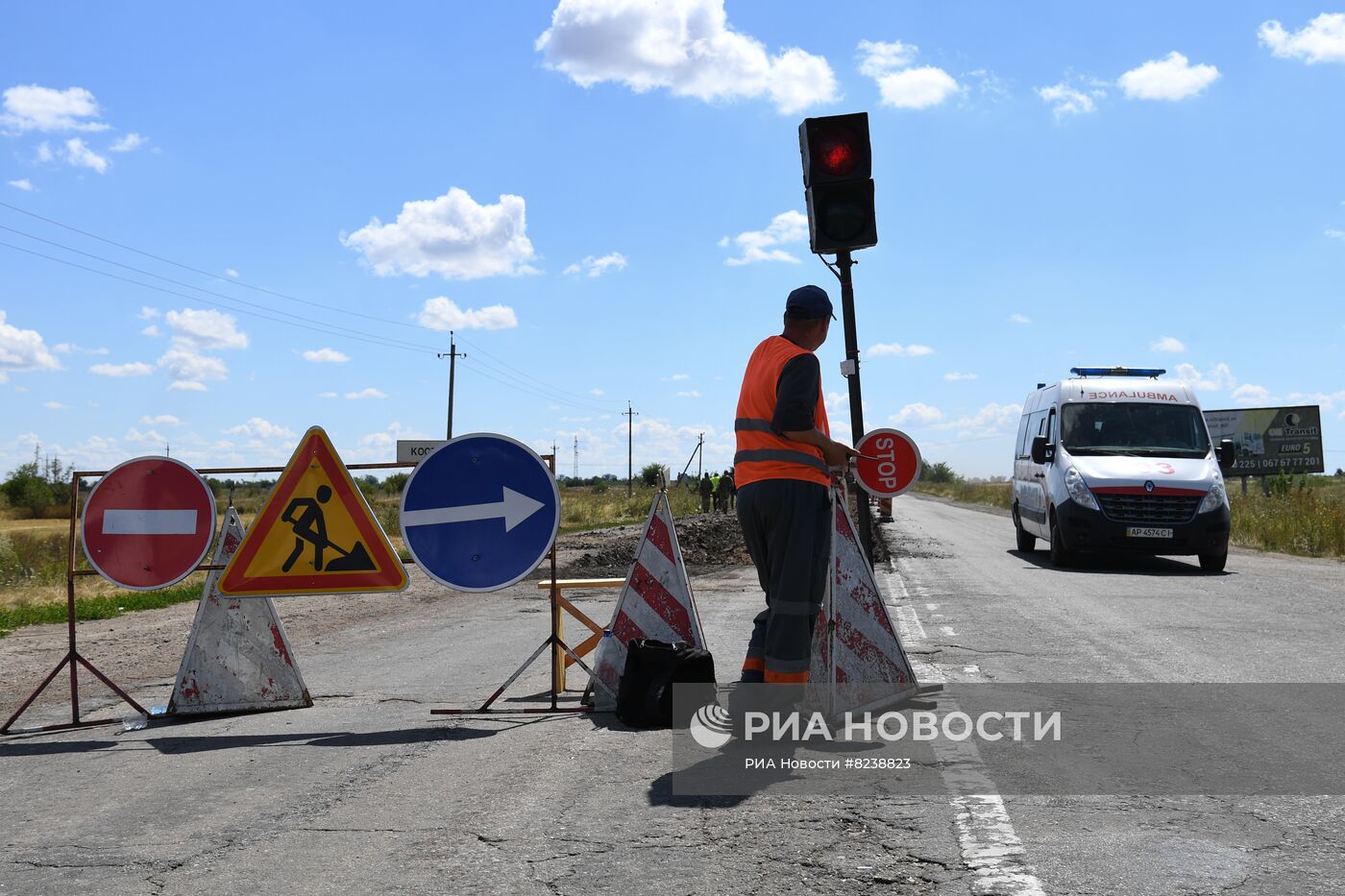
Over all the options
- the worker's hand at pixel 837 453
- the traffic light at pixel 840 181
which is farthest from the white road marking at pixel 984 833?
the traffic light at pixel 840 181

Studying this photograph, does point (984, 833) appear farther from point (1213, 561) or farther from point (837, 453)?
point (1213, 561)

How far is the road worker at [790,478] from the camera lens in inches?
221

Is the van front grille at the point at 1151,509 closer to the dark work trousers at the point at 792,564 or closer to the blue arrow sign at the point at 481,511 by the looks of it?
the blue arrow sign at the point at 481,511

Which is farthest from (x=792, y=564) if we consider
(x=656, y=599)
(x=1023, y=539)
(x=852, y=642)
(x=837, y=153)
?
(x=1023, y=539)

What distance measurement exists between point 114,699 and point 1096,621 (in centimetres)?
752

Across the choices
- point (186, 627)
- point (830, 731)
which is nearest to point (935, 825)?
point (830, 731)

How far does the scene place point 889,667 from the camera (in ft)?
20.5

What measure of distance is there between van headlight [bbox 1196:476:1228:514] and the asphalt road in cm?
815

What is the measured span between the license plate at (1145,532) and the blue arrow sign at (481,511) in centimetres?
1147

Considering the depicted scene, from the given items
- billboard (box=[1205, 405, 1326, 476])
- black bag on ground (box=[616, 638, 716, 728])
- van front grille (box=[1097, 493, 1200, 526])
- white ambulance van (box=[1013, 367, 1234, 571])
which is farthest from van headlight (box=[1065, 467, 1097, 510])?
billboard (box=[1205, 405, 1326, 476])

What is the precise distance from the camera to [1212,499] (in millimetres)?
16062

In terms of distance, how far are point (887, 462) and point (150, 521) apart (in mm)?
4117

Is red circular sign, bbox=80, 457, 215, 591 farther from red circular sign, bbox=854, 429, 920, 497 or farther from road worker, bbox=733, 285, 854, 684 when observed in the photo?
red circular sign, bbox=854, 429, 920, 497

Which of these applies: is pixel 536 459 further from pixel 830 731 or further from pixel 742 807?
pixel 742 807
